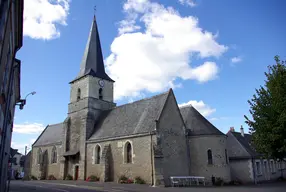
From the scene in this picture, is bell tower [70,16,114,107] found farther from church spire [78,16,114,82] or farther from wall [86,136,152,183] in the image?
wall [86,136,152,183]

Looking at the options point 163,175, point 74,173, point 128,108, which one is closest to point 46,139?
point 74,173

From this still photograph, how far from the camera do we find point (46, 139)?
38.7m

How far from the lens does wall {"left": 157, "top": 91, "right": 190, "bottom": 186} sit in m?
22.0

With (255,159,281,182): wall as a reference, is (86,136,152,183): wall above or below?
above

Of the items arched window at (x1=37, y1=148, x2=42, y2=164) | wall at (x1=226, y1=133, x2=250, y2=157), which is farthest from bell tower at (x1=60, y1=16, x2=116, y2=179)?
wall at (x1=226, y1=133, x2=250, y2=157)

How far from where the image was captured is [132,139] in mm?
23438

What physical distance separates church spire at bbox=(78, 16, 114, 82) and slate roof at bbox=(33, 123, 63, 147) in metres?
10.8

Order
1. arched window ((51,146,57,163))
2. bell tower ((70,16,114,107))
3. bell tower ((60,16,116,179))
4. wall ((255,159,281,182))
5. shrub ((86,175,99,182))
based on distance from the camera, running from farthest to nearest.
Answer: arched window ((51,146,57,163))
bell tower ((70,16,114,107))
bell tower ((60,16,116,179))
wall ((255,159,281,182))
shrub ((86,175,99,182))

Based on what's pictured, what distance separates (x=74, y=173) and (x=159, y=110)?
13.2 m

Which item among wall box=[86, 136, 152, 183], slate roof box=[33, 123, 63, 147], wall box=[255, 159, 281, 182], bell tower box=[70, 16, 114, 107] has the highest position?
bell tower box=[70, 16, 114, 107]

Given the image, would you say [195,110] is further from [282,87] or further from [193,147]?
[282,87]

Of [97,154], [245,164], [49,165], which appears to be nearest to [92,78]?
[97,154]

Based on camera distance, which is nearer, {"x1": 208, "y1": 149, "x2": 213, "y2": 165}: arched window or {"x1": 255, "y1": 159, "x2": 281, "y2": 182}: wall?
{"x1": 208, "y1": 149, "x2": 213, "y2": 165}: arched window

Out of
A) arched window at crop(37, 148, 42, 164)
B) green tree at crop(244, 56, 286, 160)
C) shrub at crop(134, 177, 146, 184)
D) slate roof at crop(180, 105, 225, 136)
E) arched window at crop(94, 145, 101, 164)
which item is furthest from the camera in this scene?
arched window at crop(37, 148, 42, 164)
